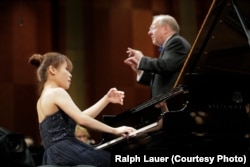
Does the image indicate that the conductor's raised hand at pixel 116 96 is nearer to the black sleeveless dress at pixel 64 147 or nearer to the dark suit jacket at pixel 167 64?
the black sleeveless dress at pixel 64 147

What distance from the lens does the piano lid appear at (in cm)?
305

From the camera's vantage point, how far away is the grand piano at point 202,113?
9.14 ft

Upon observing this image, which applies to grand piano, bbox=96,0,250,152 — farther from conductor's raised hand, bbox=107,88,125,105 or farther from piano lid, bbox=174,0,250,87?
conductor's raised hand, bbox=107,88,125,105

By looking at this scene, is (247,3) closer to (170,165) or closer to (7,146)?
(170,165)

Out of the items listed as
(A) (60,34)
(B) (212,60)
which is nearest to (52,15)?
(A) (60,34)

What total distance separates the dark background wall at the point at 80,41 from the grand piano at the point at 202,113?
2676mm

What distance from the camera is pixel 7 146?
101 inches

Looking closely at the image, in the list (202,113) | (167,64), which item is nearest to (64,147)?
(202,113)

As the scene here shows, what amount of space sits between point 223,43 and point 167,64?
432 mm

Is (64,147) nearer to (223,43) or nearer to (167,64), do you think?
(167,64)

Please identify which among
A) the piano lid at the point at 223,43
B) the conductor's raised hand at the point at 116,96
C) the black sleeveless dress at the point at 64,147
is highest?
the piano lid at the point at 223,43

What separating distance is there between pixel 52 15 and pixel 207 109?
3466 mm

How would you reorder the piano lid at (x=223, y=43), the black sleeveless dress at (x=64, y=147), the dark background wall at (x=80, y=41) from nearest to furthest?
the black sleeveless dress at (x=64, y=147) → the piano lid at (x=223, y=43) → the dark background wall at (x=80, y=41)

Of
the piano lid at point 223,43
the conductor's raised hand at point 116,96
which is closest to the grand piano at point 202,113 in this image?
the piano lid at point 223,43
